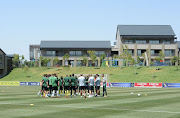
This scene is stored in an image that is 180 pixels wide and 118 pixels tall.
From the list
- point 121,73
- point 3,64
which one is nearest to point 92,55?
point 121,73

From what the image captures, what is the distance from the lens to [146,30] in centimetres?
12031

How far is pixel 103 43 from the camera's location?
120438 mm

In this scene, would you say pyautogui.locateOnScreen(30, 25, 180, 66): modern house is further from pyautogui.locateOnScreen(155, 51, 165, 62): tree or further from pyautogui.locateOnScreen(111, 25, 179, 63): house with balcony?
pyautogui.locateOnScreen(155, 51, 165, 62): tree

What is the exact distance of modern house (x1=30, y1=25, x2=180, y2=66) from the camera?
374ft

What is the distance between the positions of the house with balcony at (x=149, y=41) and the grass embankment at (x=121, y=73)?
20816 millimetres

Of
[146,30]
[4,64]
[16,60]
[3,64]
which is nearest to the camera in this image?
[3,64]

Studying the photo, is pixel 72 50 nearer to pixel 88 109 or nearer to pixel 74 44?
pixel 74 44

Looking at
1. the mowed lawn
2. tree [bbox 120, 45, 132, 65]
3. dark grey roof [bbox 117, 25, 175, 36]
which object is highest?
dark grey roof [bbox 117, 25, 175, 36]

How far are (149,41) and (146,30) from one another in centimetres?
521

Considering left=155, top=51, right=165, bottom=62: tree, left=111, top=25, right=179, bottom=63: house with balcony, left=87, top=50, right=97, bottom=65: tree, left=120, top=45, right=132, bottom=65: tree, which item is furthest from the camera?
left=111, top=25, right=179, bottom=63: house with balcony

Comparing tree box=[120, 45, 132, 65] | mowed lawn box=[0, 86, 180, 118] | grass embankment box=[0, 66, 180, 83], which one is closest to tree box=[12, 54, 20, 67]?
grass embankment box=[0, 66, 180, 83]

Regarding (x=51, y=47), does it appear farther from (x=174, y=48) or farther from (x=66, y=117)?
(x=66, y=117)

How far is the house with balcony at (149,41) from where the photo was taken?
11381 cm

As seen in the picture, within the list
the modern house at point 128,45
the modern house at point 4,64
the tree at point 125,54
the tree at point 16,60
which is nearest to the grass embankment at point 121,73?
the modern house at point 4,64
